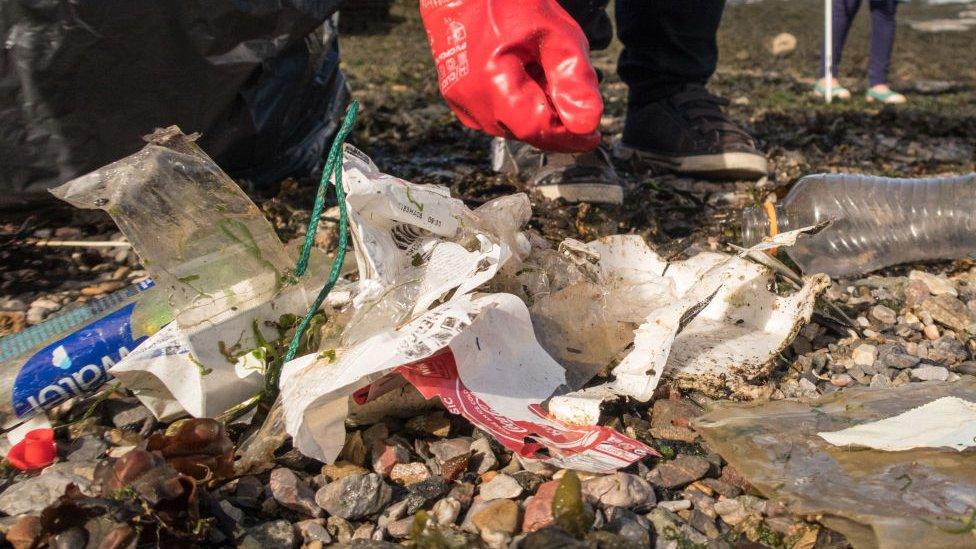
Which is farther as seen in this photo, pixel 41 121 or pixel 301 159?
pixel 301 159

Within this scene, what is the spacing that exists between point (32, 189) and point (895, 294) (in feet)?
8.04

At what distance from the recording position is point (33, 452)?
1330 mm

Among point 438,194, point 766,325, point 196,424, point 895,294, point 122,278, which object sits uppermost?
point 438,194

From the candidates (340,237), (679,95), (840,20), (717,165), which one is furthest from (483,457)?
(840,20)

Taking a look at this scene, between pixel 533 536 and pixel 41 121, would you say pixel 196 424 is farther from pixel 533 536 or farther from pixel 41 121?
pixel 41 121

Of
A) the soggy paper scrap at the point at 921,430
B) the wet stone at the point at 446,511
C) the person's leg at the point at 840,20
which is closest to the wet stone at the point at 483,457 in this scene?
the wet stone at the point at 446,511

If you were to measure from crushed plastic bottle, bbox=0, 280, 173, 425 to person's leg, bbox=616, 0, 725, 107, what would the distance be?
2329 millimetres

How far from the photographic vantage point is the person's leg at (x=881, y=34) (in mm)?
5672

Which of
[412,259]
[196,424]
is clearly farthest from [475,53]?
[196,424]

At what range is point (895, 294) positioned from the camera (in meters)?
2.06

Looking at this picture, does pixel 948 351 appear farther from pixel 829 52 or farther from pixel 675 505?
pixel 829 52

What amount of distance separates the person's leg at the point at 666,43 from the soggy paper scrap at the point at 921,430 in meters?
2.09

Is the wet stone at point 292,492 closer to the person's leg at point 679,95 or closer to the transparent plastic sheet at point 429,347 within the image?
the transparent plastic sheet at point 429,347

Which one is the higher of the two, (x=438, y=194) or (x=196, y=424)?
(x=438, y=194)
